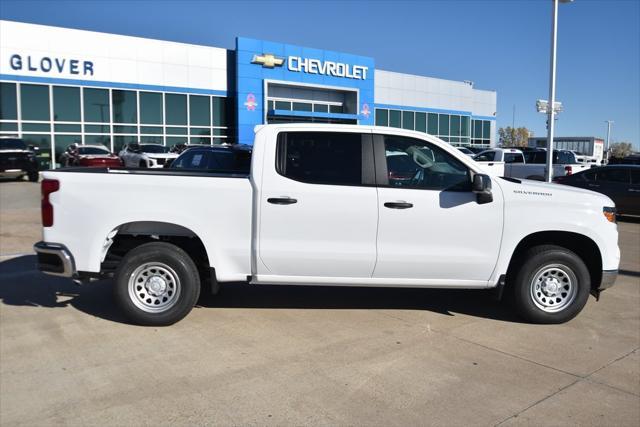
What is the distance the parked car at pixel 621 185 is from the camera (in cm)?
1512

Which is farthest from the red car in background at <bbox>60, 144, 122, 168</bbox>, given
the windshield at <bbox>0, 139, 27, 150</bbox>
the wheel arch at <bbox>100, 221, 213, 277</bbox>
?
the wheel arch at <bbox>100, 221, 213, 277</bbox>

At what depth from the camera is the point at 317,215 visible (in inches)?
213

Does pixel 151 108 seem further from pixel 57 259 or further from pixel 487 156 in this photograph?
pixel 57 259

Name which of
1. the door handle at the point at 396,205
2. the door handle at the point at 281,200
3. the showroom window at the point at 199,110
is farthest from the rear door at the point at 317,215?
the showroom window at the point at 199,110

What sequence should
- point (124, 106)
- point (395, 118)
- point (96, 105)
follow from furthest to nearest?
point (395, 118) < point (124, 106) < point (96, 105)

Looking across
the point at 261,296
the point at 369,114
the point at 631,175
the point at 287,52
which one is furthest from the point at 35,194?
the point at 369,114

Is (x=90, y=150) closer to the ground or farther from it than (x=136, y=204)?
farther from it

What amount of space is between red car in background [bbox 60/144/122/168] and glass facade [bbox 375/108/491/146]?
2104cm

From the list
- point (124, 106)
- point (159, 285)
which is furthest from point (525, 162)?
point (124, 106)

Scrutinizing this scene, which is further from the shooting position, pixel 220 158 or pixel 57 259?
pixel 220 158

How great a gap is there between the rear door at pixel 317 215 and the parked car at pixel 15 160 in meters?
19.8

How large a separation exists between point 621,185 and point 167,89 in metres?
24.6

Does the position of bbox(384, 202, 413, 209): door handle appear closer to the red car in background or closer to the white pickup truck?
the white pickup truck

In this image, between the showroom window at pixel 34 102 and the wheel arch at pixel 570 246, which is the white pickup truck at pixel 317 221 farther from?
the showroom window at pixel 34 102
